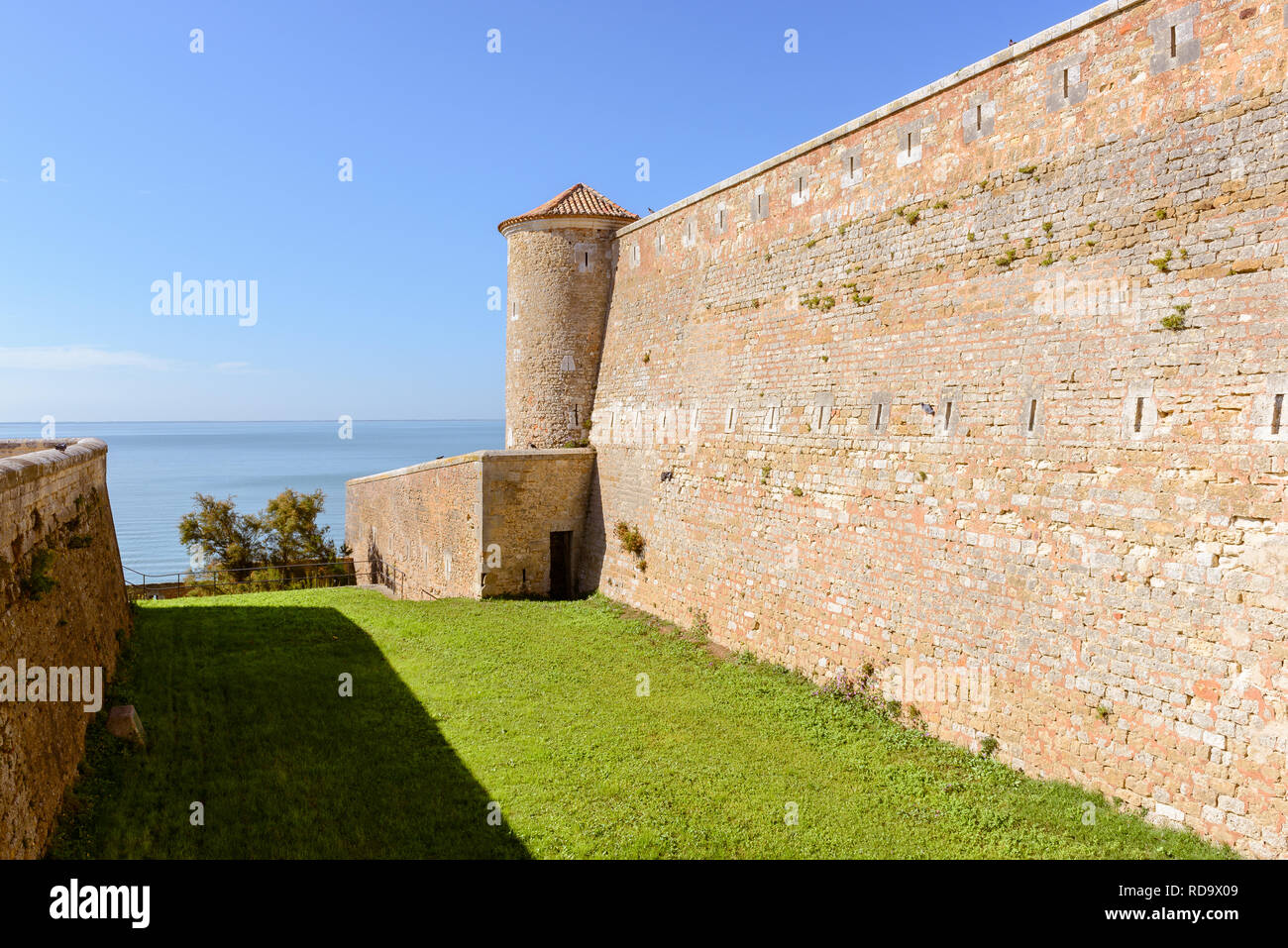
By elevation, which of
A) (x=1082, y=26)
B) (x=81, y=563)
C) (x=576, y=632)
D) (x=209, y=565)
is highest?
(x=1082, y=26)

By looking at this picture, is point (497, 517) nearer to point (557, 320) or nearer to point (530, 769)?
point (557, 320)

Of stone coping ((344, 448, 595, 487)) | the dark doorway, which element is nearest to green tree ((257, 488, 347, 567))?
stone coping ((344, 448, 595, 487))

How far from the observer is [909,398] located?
9.73 m

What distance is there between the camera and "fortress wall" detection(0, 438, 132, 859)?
207 inches

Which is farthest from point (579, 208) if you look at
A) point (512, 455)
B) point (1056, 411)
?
point (1056, 411)

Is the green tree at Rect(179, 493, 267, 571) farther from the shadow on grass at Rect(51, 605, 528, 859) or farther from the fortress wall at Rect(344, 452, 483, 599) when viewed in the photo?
the shadow on grass at Rect(51, 605, 528, 859)

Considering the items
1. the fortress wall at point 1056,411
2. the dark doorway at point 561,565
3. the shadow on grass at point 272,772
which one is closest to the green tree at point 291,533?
the dark doorway at point 561,565

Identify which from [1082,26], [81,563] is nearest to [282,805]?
[81,563]

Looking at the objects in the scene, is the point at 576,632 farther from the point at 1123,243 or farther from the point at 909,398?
the point at 1123,243

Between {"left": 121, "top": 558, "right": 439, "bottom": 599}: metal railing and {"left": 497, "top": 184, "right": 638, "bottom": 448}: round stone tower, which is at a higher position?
{"left": 497, "top": 184, "right": 638, "bottom": 448}: round stone tower

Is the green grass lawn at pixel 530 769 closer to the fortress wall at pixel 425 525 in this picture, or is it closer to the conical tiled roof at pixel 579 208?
the fortress wall at pixel 425 525

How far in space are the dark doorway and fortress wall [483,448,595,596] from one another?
0.14m

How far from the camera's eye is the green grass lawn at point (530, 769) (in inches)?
263
